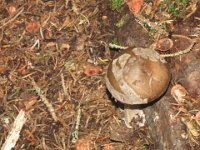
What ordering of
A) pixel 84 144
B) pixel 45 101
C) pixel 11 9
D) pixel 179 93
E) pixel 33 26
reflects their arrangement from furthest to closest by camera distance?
pixel 11 9
pixel 33 26
pixel 45 101
pixel 84 144
pixel 179 93

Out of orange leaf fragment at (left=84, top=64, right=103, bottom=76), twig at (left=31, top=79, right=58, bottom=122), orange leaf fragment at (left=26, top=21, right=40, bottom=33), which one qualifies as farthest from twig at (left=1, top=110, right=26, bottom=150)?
orange leaf fragment at (left=26, top=21, right=40, bottom=33)

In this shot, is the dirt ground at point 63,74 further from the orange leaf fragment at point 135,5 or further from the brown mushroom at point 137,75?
the brown mushroom at point 137,75

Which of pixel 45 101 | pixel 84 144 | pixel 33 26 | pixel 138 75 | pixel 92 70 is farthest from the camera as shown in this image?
pixel 33 26

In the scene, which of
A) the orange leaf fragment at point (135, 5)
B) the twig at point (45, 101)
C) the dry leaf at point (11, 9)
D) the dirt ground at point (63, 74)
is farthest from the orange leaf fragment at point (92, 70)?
the dry leaf at point (11, 9)

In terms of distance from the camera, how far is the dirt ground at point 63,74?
12.0 ft

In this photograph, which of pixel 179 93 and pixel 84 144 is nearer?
pixel 179 93

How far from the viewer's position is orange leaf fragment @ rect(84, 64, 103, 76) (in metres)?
3.90

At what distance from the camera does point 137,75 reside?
294 cm

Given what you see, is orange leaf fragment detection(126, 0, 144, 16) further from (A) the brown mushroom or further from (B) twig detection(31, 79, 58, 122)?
(B) twig detection(31, 79, 58, 122)

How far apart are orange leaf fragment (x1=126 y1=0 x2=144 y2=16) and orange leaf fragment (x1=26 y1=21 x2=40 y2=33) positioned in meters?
1.04

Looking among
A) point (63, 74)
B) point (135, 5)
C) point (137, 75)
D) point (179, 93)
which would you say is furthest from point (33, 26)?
point (179, 93)

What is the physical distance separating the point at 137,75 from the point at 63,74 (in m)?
1.17

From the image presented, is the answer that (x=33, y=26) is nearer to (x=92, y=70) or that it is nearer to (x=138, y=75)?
(x=92, y=70)

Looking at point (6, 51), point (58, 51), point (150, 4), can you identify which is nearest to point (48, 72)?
point (58, 51)
